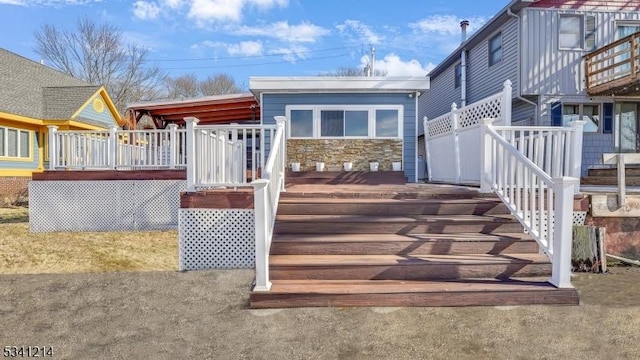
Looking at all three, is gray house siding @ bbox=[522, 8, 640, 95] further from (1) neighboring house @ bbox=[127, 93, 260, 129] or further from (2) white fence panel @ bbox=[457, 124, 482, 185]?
Result: (1) neighboring house @ bbox=[127, 93, 260, 129]

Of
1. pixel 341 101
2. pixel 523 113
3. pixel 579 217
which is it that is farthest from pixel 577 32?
pixel 579 217

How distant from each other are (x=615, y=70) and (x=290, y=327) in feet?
37.3

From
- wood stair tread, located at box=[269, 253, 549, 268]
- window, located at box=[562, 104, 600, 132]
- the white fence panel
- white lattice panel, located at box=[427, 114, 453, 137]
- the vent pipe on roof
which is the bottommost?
wood stair tread, located at box=[269, 253, 549, 268]

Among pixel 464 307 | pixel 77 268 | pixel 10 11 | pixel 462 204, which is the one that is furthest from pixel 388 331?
pixel 10 11

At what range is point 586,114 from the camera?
1016 centimetres

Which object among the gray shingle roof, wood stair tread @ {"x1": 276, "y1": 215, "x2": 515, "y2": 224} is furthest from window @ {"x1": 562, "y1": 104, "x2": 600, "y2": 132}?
the gray shingle roof

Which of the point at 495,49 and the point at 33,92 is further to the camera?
the point at 33,92

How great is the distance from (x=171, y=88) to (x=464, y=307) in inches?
1277

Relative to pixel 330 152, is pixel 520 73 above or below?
above

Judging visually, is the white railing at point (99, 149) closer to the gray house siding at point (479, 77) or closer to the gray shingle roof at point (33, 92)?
the gray shingle roof at point (33, 92)

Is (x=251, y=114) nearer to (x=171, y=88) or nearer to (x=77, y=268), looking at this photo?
(x=77, y=268)

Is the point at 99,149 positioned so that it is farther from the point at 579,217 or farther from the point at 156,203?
the point at 579,217

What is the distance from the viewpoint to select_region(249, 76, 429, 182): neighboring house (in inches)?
328

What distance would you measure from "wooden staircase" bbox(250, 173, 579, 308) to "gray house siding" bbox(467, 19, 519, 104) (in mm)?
7137
